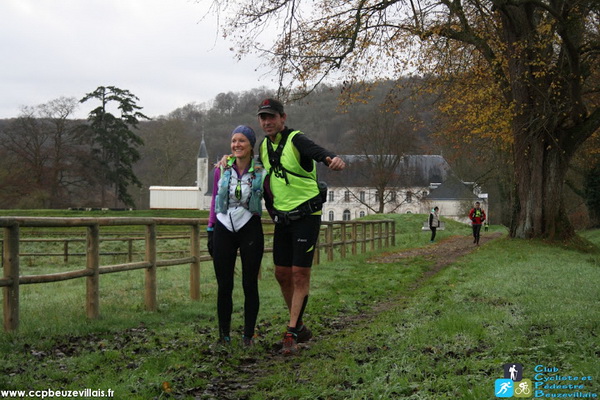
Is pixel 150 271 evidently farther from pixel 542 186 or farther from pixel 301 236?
pixel 542 186

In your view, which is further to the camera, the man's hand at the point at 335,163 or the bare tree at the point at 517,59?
the bare tree at the point at 517,59

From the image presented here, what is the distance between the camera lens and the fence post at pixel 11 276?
5602 millimetres

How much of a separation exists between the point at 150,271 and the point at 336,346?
9.96 ft

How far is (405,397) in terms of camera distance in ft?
11.8

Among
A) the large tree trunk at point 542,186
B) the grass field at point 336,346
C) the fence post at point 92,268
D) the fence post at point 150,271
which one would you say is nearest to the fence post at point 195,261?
the grass field at point 336,346

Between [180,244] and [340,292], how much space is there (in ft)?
67.2

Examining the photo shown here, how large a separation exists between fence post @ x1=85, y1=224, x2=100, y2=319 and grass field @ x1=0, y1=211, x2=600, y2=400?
16 cm

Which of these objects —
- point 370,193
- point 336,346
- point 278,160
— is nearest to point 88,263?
point 278,160

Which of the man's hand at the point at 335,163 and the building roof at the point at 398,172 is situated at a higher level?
the building roof at the point at 398,172

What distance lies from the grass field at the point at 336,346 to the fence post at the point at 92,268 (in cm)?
16

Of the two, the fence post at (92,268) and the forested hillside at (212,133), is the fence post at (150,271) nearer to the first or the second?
the fence post at (92,268)

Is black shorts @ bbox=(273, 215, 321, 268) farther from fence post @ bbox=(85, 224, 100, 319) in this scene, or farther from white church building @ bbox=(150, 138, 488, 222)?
white church building @ bbox=(150, 138, 488, 222)

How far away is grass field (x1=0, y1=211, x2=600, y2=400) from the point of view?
13.1ft

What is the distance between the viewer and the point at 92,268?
6625 millimetres
